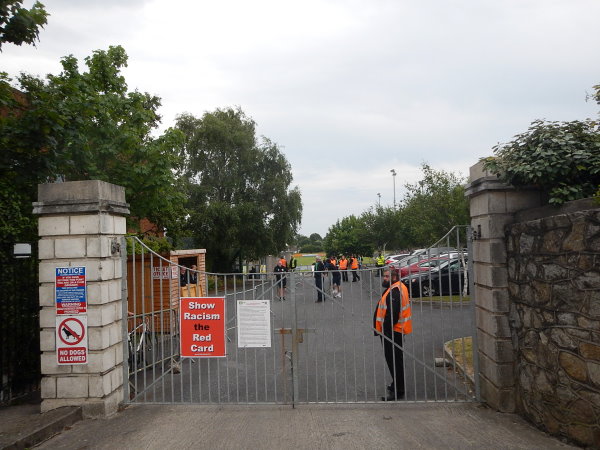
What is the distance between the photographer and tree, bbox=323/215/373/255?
57216 mm

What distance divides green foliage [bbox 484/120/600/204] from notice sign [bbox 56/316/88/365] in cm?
531

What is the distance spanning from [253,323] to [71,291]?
2301mm

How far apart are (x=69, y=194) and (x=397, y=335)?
4.64m

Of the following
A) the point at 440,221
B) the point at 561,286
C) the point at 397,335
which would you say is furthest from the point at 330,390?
the point at 440,221

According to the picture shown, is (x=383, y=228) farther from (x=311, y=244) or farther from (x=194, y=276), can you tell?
(x=311, y=244)

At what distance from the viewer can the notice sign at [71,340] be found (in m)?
5.53

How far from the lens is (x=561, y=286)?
441cm

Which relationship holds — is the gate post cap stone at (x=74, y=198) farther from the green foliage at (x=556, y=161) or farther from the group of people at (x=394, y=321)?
the green foliage at (x=556, y=161)

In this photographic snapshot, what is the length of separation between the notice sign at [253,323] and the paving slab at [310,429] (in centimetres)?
85

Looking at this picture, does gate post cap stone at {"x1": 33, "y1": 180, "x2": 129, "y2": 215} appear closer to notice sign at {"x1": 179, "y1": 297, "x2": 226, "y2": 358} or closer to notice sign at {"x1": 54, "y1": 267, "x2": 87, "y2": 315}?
notice sign at {"x1": 54, "y1": 267, "x2": 87, "y2": 315}

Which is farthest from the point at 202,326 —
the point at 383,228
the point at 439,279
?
the point at 383,228

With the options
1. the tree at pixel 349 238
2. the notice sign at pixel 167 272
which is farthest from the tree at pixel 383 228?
the notice sign at pixel 167 272

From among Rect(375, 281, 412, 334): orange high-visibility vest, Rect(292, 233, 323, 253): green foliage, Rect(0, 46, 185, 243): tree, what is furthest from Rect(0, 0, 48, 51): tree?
Rect(292, 233, 323, 253): green foliage

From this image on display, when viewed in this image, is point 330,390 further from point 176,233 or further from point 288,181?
point 288,181
